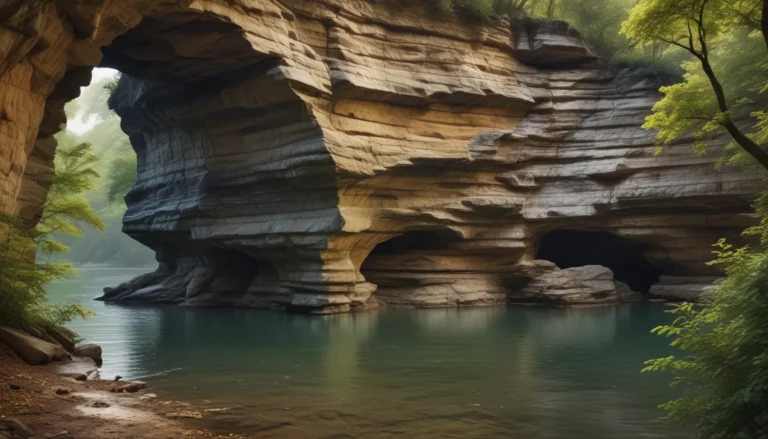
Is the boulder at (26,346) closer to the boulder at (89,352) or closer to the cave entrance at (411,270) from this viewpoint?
the boulder at (89,352)

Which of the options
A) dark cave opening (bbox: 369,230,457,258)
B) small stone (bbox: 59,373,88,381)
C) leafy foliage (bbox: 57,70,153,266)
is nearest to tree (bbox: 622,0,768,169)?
small stone (bbox: 59,373,88,381)

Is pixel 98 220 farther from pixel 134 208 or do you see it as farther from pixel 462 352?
pixel 134 208

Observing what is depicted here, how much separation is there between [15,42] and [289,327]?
12.2m

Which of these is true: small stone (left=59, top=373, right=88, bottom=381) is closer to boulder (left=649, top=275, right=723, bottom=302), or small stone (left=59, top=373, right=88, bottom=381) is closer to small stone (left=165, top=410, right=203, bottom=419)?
small stone (left=165, top=410, right=203, bottom=419)

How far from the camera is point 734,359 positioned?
6188 mm

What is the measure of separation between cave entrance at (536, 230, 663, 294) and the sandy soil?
26.4 m

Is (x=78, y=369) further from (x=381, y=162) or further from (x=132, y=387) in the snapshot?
(x=381, y=162)

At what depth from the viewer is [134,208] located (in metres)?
31.6

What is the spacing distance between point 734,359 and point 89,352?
11490 mm

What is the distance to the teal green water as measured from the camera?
28.5 feet

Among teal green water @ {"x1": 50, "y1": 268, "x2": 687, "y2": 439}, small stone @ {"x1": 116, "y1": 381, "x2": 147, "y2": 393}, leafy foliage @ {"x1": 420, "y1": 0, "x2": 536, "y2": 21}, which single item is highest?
leafy foliage @ {"x1": 420, "y1": 0, "x2": 536, "y2": 21}

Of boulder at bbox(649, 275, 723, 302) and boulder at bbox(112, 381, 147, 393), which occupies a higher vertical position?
boulder at bbox(649, 275, 723, 302)

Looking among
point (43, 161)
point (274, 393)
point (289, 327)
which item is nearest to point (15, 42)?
point (43, 161)

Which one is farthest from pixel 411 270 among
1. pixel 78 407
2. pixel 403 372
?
pixel 78 407
